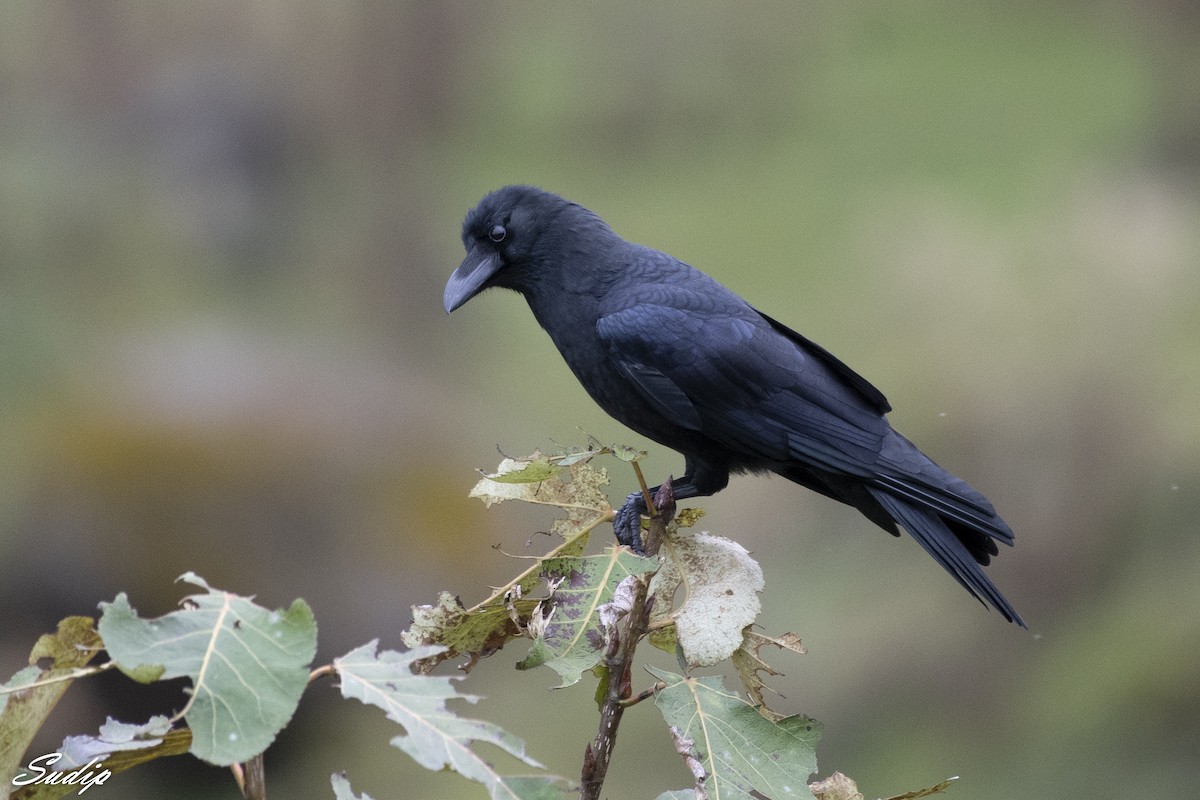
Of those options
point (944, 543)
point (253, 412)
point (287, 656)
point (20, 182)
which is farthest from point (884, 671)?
point (20, 182)

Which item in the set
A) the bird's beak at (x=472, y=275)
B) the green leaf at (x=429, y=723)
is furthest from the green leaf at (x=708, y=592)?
the bird's beak at (x=472, y=275)

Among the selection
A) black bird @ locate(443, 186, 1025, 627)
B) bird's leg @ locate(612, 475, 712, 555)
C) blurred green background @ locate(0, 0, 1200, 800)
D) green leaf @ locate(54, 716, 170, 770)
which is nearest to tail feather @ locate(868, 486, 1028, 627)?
black bird @ locate(443, 186, 1025, 627)

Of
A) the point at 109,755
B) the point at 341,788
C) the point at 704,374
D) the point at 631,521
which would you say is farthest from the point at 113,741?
the point at 704,374

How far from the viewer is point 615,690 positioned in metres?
1.20

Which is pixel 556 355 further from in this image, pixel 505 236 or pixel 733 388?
pixel 733 388

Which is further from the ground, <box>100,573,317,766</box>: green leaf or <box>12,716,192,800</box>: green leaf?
<box>100,573,317,766</box>: green leaf

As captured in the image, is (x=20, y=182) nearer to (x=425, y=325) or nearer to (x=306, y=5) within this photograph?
(x=306, y=5)

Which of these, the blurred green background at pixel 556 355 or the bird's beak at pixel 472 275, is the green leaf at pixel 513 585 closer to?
the bird's beak at pixel 472 275

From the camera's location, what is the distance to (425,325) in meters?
6.65

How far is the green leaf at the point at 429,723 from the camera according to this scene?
0.87 meters

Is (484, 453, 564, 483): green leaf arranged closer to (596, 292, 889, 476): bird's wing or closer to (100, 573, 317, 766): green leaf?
(100, 573, 317, 766): green leaf

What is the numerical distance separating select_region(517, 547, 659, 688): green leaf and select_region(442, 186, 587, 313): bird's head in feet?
3.35

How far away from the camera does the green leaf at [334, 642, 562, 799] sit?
87 cm

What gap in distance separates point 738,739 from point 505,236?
1293mm
